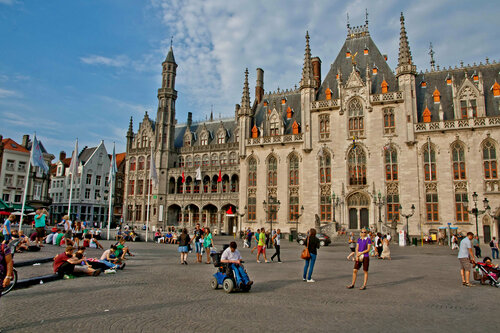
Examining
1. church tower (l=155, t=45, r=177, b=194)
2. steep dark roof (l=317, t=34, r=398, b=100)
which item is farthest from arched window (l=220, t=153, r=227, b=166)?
steep dark roof (l=317, t=34, r=398, b=100)

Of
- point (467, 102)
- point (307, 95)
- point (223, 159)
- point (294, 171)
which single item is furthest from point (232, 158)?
point (467, 102)

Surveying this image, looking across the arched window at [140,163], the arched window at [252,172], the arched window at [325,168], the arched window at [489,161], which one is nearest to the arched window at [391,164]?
the arched window at [325,168]

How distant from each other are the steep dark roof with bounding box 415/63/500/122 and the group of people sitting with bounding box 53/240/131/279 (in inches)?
1491

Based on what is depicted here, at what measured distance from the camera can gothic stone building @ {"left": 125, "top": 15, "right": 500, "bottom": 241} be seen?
37.4 m

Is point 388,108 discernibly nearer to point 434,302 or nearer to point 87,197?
point 434,302

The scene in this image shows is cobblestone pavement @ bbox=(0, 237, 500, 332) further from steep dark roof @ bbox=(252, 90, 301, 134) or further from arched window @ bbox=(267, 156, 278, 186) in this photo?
steep dark roof @ bbox=(252, 90, 301, 134)

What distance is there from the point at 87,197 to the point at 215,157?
27.7 m

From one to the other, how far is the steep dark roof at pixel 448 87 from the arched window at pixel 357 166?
7837 millimetres

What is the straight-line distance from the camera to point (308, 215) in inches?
1708

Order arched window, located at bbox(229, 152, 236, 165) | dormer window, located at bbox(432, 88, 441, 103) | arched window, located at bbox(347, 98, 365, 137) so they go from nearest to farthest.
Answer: dormer window, located at bbox(432, 88, 441, 103), arched window, located at bbox(347, 98, 365, 137), arched window, located at bbox(229, 152, 236, 165)

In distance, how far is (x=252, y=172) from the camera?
158ft

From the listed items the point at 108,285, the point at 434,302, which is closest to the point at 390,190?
the point at 434,302

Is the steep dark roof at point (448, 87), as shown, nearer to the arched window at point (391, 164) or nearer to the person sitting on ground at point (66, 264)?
the arched window at point (391, 164)

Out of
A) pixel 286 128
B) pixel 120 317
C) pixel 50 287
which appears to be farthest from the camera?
pixel 286 128
